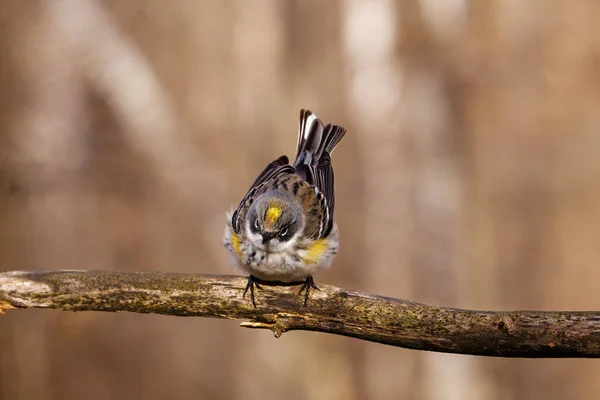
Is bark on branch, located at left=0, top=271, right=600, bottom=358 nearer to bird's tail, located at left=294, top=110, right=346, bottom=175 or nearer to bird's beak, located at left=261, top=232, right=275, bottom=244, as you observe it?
bird's beak, located at left=261, top=232, right=275, bottom=244

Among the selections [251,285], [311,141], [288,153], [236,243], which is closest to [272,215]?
[236,243]

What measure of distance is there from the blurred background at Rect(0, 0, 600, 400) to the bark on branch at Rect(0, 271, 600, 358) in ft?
14.3

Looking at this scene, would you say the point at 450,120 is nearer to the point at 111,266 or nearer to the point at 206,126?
the point at 206,126

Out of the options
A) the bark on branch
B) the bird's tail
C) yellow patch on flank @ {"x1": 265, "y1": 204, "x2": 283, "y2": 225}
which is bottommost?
the bark on branch

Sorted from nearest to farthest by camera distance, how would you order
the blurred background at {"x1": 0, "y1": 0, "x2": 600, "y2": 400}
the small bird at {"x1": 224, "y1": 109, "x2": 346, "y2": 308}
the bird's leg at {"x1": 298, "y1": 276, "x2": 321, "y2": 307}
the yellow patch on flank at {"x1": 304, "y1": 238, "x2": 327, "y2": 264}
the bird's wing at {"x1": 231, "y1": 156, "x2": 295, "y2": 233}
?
1. the bird's leg at {"x1": 298, "y1": 276, "x2": 321, "y2": 307}
2. the small bird at {"x1": 224, "y1": 109, "x2": 346, "y2": 308}
3. the yellow patch on flank at {"x1": 304, "y1": 238, "x2": 327, "y2": 264}
4. the bird's wing at {"x1": 231, "y1": 156, "x2": 295, "y2": 233}
5. the blurred background at {"x1": 0, "y1": 0, "x2": 600, "y2": 400}

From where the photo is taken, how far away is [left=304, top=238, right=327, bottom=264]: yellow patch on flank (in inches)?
167

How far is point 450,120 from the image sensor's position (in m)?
8.29

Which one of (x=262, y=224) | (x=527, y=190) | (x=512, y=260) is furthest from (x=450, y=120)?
(x=262, y=224)

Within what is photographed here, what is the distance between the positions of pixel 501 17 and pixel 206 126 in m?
3.23

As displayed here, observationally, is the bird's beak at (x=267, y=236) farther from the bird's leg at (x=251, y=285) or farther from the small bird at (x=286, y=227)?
the bird's leg at (x=251, y=285)

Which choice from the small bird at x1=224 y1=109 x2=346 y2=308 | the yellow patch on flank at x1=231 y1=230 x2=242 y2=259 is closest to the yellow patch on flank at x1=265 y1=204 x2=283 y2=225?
the small bird at x1=224 y1=109 x2=346 y2=308

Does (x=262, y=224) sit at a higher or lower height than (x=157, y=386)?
higher

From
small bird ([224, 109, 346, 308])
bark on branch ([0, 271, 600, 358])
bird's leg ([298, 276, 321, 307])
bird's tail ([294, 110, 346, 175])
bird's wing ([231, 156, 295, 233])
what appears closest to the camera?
bark on branch ([0, 271, 600, 358])

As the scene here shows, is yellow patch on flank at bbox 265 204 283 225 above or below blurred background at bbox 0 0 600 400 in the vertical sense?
below
